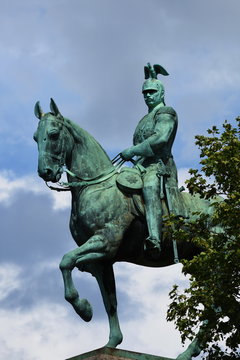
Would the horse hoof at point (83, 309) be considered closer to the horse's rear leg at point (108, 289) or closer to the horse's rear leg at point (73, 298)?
the horse's rear leg at point (73, 298)

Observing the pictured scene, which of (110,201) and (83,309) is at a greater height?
(110,201)

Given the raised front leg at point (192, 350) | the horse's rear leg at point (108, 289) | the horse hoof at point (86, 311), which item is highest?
the horse's rear leg at point (108, 289)

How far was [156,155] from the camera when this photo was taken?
90.1 feet

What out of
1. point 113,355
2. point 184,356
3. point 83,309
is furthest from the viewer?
point 184,356

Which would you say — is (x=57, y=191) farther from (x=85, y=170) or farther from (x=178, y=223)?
(x=178, y=223)

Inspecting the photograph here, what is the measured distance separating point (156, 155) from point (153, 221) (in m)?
1.80

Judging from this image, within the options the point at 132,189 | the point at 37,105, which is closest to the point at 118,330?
the point at 132,189

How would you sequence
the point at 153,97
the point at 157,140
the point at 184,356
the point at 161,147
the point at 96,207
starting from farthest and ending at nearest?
the point at 153,97, the point at 161,147, the point at 157,140, the point at 96,207, the point at 184,356

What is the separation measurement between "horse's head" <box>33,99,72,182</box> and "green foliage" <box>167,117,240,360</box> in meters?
2.73

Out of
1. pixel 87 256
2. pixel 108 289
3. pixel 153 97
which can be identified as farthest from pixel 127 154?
pixel 108 289

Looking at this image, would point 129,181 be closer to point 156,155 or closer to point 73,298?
point 156,155

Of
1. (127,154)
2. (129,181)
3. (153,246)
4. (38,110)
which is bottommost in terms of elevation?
(153,246)

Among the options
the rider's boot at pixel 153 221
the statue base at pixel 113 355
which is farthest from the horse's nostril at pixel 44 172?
the statue base at pixel 113 355

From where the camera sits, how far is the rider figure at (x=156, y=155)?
26.4 meters
